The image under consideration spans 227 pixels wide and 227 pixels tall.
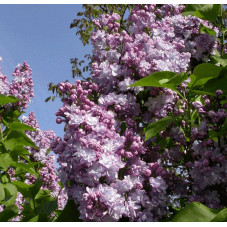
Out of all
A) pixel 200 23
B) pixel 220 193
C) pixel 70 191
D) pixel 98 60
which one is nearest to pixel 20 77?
pixel 98 60

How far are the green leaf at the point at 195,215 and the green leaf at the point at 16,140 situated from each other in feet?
5.47

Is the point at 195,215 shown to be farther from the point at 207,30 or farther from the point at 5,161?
the point at 5,161

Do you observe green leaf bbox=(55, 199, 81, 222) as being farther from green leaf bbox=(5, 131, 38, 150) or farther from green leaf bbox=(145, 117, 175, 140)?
green leaf bbox=(5, 131, 38, 150)

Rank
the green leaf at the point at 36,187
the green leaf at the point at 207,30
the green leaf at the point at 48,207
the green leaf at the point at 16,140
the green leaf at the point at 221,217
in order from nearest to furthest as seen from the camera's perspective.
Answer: the green leaf at the point at 221,217 < the green leaf at the point at 48,207 < the green leaf at the point at 36,187 < the green leaf at the point at 207,30 < the green leaf at the point at 16,140

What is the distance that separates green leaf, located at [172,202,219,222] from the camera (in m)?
1.15

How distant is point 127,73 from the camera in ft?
6.29

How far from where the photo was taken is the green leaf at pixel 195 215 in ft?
3.77

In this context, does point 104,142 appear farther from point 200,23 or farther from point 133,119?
point 200,23

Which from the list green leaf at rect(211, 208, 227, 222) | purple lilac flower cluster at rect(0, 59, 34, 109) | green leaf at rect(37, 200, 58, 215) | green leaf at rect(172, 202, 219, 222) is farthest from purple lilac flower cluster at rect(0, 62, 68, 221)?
green leaf at rect(211, 208, 227, 222)

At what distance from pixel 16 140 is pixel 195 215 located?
6.04ft

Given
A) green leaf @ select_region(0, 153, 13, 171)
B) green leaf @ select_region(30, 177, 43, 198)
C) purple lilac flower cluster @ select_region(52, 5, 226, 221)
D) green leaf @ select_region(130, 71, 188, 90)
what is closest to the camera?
purple lilac flower cluster @ select_region(52, 5, 226, 221)

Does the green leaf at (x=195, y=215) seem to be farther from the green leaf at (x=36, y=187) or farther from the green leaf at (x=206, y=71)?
the green leaf at (x=36, y=187)

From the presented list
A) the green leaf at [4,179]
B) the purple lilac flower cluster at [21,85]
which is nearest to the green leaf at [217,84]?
the green leaf at [4,179]

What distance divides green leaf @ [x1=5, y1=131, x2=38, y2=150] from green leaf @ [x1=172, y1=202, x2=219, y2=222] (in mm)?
1667
